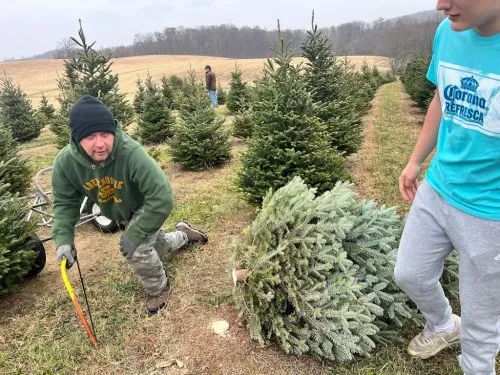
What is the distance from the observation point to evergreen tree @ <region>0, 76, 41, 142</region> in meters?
13.7

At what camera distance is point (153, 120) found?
1094 cm

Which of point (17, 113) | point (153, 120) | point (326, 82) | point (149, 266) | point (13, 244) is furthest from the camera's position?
point (17, 113)

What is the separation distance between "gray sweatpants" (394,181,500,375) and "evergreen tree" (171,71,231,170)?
5.77 m

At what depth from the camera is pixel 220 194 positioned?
631cm

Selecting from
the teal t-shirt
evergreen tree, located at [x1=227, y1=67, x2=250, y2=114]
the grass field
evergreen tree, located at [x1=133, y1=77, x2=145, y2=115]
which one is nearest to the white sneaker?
the grass field

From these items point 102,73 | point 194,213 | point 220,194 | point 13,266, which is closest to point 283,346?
point 13,266

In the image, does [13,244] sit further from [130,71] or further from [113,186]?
[130,71]

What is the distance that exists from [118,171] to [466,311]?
2.51 m

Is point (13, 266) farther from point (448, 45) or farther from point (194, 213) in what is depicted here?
point (448, 45)

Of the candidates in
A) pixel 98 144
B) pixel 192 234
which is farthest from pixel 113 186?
pixel 192 234

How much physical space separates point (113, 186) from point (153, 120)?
7.99 meters

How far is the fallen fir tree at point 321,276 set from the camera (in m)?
2.74

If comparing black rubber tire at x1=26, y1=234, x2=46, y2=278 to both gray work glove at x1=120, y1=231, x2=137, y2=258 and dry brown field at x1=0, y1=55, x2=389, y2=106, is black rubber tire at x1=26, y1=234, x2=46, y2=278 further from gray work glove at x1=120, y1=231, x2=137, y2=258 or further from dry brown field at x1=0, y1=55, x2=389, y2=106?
dry brown field at x1=0, y1=55, x2=389, y2=106

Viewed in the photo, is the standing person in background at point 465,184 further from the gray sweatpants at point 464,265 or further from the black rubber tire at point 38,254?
the black rubber tire at point 38,254
